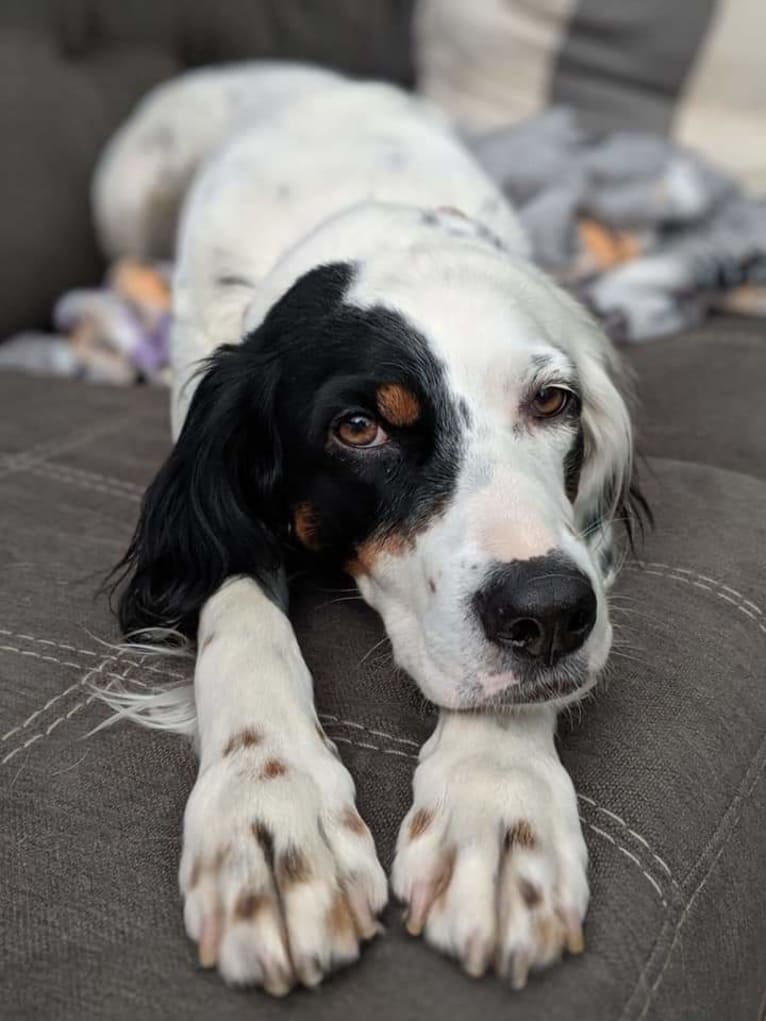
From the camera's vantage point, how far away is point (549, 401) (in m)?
1.48

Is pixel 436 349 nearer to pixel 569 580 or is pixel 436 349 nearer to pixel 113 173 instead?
pixel 569 580

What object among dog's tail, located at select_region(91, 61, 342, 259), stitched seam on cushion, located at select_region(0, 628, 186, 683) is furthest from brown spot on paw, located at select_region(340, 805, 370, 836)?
dog's tail, located at select_region(91, 61, 342, 259)

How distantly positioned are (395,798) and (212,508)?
0.54 metres

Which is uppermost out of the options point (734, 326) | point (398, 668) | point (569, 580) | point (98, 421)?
point (569, 580)

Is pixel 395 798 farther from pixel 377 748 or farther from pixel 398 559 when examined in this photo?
pixel 398 559

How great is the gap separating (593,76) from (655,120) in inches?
9.3

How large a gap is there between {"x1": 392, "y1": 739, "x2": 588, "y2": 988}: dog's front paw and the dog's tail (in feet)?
7.31

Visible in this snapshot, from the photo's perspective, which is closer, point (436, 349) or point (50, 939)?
point (50, 939)

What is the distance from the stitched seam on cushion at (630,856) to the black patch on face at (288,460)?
40cm

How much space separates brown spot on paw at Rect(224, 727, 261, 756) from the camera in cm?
112

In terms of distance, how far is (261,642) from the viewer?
130 centimetres

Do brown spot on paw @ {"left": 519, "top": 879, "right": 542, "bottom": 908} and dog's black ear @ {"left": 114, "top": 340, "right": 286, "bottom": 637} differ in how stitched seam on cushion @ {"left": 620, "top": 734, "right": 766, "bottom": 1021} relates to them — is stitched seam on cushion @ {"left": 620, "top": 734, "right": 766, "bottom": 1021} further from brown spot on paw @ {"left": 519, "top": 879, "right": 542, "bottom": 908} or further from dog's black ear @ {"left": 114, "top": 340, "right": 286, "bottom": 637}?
A: dog's black ear @ {"left": 114, "top": 340, "right": 286, "bottom": 637}

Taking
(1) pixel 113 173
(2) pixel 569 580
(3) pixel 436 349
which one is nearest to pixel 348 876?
(2) pixel 569 580

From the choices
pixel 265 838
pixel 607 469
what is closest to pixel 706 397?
pixel 607 469
